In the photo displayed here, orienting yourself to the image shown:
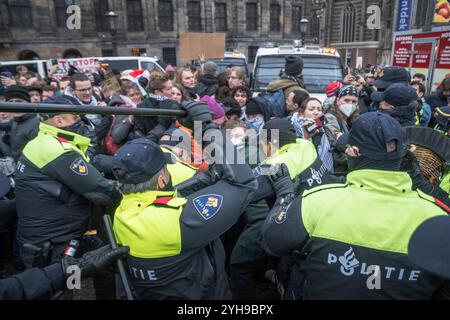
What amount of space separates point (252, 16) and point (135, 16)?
10149 mm

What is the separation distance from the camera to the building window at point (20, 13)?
20.8 metres

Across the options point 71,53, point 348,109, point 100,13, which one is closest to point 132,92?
point 348,109

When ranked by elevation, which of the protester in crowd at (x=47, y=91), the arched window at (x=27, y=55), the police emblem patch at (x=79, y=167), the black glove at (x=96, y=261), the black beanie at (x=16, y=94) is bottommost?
the black glove at (x=96, y=261)

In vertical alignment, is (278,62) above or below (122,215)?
above

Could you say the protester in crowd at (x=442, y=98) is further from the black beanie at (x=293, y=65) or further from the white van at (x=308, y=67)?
→ the black beanie at (x=293, y=65)

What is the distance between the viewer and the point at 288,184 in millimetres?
2205

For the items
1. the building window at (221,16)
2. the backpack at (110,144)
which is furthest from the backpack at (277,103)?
the building window at (221,16)

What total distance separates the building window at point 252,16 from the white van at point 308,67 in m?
22.4

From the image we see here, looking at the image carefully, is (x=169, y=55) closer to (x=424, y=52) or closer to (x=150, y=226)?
(x=424, y=52)

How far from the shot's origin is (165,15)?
25.3 m
